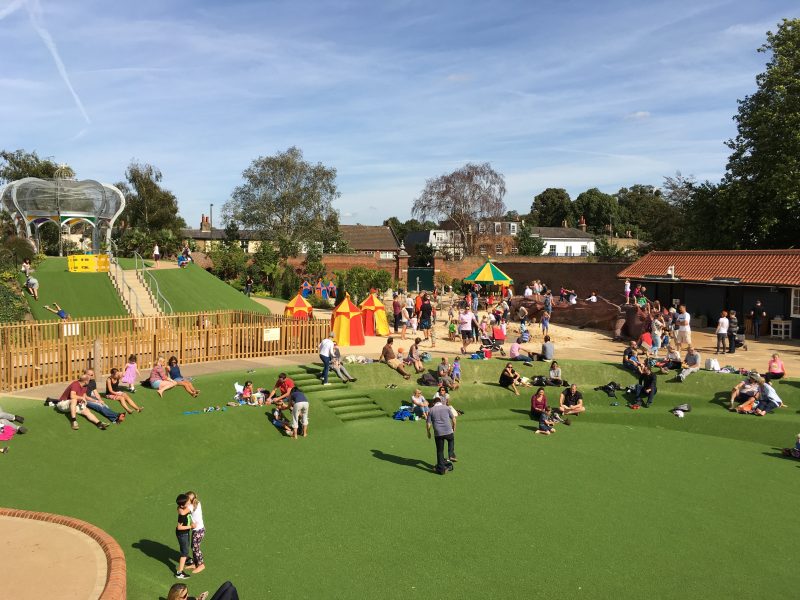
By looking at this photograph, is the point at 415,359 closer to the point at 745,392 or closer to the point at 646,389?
the point at 646,389

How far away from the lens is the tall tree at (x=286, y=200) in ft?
182

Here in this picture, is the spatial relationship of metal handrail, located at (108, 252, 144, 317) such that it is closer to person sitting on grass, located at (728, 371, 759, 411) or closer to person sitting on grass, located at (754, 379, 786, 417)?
person sitting on grass, located at (728, 371, 759, 411)

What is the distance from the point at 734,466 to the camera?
13.1 metres

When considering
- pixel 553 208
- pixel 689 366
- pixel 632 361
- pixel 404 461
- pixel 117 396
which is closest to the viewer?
pixel 404 461

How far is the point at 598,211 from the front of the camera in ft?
305

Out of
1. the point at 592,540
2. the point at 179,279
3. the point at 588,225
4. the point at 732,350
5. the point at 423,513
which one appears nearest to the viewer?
the point at 592,540

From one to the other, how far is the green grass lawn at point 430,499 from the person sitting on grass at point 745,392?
52 centimetres

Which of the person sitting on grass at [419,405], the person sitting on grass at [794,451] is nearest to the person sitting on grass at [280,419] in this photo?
the person sitting on grass at [419,405]

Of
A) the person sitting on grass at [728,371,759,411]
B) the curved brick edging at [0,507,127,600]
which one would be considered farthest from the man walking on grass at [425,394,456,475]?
the person sitting on grass at [728,371,759,411]

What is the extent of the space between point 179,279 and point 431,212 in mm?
28498

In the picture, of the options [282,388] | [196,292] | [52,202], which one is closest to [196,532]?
[282,388]

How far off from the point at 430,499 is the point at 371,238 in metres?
70.1

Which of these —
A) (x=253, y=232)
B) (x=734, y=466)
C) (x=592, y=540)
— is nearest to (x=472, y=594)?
(x=592, y=540)

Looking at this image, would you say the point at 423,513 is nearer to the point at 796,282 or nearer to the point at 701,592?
the point at 701,592
